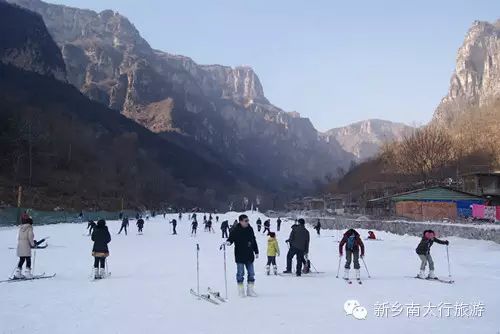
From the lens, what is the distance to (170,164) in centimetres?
18838

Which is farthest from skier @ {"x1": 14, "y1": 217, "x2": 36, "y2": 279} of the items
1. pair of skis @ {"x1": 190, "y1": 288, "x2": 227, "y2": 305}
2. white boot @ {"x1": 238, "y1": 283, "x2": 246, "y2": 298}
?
white boot @ {"x1": 238, "y1": 283, "x2": 246, "y2": 298}

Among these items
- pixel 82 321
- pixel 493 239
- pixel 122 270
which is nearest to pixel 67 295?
pixel 82 321

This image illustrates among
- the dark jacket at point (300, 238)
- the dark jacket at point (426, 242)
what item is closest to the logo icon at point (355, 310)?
the dark jacket at point (300, 238)

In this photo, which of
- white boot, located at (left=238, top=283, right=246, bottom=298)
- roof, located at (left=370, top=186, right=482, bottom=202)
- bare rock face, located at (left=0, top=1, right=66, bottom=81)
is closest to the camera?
white boot, located at (left=238, top=283, right=246, bottom=298)

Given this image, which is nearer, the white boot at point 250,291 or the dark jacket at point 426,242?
the white boot at point 250,291

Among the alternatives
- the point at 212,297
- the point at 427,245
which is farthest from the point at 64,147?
the point at 212,297

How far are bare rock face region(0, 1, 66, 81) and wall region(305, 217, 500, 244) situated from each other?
124949 millimetres

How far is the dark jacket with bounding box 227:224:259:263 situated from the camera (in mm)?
10602

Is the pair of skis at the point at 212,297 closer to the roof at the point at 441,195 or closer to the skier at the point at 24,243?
the skier at the point at 24,243

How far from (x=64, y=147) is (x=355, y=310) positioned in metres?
117

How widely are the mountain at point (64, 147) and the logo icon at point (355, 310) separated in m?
67.4

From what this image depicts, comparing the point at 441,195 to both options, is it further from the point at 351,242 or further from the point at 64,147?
the point at 64,147

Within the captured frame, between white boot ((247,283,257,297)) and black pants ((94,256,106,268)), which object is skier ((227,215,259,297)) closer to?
white boot ((247,283,257,297))

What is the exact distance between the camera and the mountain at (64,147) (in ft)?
301
